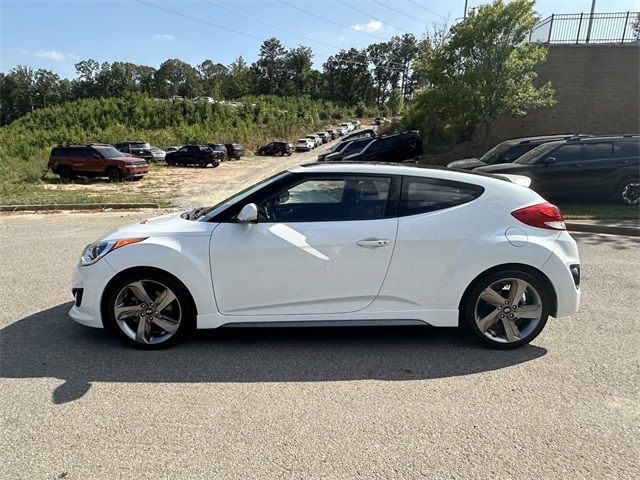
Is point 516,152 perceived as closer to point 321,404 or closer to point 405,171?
point 405,171

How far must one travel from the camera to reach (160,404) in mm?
2777

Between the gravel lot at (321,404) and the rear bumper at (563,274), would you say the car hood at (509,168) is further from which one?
the rear bumper at (563,274)

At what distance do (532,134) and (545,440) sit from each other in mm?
20095

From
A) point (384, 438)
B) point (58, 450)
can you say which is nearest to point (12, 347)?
point (58, 450)

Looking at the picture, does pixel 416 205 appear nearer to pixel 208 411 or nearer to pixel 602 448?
pixel 602 448

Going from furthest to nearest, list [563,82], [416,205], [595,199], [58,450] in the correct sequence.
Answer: [563,82] → [595,199] → [416,205] → [58,450]

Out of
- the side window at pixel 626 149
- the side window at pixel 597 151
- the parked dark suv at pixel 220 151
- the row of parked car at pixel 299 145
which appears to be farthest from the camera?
the row of parked car at pixel 299 145

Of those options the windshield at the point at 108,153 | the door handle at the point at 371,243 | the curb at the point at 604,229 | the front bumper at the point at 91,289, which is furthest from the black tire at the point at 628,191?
the windshield at the point at 108,153

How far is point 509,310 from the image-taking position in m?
3.46

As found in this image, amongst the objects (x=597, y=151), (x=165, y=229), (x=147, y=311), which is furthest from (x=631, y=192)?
(x=147, y=311)

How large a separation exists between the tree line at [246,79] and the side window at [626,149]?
92753 millimetres

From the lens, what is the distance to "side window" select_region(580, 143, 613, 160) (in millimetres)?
9594

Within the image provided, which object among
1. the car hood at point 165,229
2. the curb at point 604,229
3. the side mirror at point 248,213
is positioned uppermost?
the side mirror at point 248,213

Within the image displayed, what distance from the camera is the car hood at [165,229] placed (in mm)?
3406
